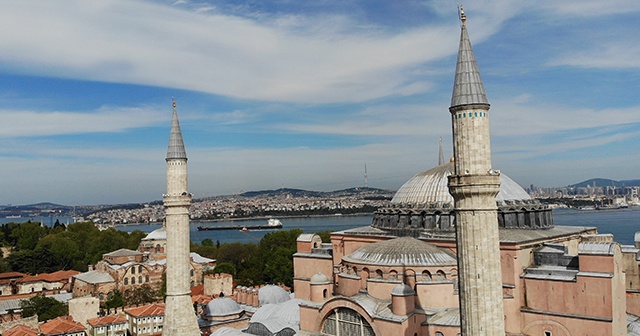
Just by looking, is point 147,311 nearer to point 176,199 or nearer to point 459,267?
point 176,199

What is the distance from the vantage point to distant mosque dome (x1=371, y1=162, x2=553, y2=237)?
16.1 meters

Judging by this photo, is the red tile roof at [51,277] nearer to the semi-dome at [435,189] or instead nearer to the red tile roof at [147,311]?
the red tile roof at [147,311]

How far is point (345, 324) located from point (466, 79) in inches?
293

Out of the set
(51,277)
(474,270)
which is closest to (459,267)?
(474,270)

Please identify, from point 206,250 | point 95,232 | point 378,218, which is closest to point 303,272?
point 378,218

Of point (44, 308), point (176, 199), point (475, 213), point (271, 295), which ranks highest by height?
point (176, 199)

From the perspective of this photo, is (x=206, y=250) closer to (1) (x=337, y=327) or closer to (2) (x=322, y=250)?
(2) (x=322, y=250)

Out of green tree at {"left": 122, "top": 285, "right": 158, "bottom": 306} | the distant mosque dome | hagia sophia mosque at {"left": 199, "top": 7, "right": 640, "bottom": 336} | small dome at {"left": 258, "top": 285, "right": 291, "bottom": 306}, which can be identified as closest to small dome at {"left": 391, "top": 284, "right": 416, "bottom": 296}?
hagia sophia mosque at {"left": 199, "top": 7, "right": 640, "bottom": 336}

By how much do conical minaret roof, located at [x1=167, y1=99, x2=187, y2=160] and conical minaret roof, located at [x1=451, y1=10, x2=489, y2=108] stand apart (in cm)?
1055

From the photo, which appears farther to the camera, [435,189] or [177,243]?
[435,189]

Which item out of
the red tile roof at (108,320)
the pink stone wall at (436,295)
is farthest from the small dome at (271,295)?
the pink stone wall at (436,295)

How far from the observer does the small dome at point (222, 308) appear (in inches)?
877

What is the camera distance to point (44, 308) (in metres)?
28.5

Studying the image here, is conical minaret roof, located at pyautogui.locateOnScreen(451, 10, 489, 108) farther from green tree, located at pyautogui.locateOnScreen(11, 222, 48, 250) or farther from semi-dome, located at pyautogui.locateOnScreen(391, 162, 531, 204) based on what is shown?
green tree, located at pyautogui.locateOnScreen(11, 222, 48, 250)
